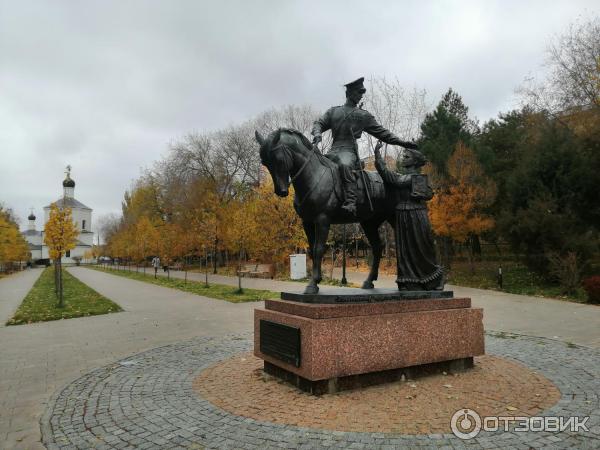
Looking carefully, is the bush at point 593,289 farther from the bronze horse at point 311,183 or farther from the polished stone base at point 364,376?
the bronze horse at point 311,183

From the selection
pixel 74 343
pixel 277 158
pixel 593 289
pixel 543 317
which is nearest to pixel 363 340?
pixel 277 158

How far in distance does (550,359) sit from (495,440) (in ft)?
12.6

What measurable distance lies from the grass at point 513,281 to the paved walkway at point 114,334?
5.13 ft

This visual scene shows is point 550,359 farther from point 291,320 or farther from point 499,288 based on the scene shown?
point 499,288

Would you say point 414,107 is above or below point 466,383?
above

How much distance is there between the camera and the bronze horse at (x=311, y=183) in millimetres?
5684

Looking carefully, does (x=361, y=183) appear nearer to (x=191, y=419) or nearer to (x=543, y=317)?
(x=191, y=419)

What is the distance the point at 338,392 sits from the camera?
5191mm

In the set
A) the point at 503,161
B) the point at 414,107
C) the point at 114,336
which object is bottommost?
the point at 114,336

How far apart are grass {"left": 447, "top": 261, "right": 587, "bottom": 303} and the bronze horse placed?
13299mm

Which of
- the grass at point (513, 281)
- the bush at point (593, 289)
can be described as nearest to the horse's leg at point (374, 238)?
the bush at point (593, 289)

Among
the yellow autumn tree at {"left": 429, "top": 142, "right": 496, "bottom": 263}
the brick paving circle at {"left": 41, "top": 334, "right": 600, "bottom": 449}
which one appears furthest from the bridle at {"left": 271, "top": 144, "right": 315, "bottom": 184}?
the yellow autumn tree at {"left": 429, "top": 142, "right": 496, "bottom": 263}

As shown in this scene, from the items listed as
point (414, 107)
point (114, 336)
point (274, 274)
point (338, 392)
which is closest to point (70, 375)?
point (114, 336)

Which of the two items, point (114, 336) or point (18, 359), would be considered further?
point (114, 336)
